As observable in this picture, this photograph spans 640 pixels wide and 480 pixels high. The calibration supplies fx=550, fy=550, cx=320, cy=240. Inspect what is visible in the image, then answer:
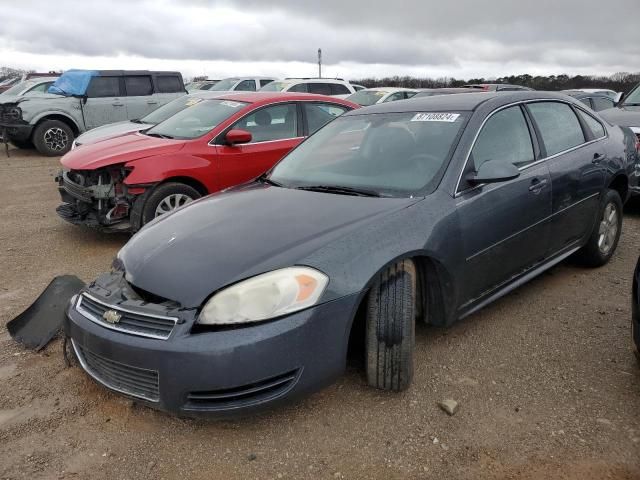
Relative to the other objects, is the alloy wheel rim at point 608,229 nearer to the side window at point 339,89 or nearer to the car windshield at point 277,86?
the car windshield at point 277,86

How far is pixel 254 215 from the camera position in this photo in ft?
9.98

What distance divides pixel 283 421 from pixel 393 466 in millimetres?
596

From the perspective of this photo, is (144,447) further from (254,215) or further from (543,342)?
(543,342)

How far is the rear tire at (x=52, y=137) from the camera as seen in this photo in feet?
40.5

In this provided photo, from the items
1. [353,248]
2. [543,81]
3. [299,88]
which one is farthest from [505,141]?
[543,81]

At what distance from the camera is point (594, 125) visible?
4.57 m

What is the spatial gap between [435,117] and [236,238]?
163 centimetres

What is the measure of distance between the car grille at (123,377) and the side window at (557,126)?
3.04 meters

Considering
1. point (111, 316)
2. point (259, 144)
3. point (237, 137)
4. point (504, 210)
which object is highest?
point (237, 137)

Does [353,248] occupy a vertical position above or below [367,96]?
below

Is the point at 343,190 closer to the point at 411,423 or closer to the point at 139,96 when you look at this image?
the point at 411,423

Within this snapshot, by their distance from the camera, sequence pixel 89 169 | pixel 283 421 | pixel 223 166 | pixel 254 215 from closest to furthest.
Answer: pixel 283 421
pixel 254 215
pixel 89 169
pixel 223 166

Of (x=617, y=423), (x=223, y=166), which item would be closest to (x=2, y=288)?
(x=223, y=166)

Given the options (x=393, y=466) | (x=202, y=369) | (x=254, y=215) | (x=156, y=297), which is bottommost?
(x=393, y=466)
